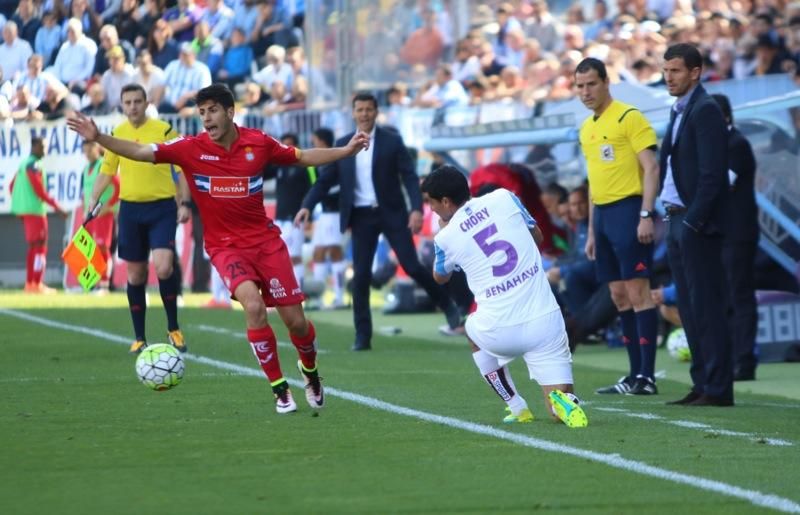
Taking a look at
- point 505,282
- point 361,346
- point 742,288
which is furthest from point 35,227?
point 505,282

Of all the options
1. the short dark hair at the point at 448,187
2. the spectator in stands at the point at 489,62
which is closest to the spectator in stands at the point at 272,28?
the spectator in stands at the point at 489,62

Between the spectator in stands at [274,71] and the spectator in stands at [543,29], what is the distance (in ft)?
12.9

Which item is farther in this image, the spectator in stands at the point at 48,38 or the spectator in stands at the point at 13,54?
the spectator in stands at the point at 48,38

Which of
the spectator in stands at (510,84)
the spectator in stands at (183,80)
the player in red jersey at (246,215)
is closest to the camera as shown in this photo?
the player in red jersey at (246,215)

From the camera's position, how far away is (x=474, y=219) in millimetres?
9445

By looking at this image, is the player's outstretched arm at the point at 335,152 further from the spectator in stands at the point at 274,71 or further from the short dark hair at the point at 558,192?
the spectator in stands at the point at 274,71

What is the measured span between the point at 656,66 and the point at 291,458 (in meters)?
14.0

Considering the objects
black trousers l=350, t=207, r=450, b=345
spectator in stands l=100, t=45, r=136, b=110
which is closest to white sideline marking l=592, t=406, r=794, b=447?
black trousers l=350, t=207, r=450, b=345

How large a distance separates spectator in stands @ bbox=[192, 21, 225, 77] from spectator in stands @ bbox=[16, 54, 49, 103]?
241cm

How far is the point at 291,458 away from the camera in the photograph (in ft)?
26.9

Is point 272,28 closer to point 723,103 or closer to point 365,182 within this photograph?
point 365,182

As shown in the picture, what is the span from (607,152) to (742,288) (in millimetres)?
2511

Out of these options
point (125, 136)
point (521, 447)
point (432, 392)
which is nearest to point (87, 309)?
point (125, 136)

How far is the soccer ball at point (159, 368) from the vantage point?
36.1 ft
